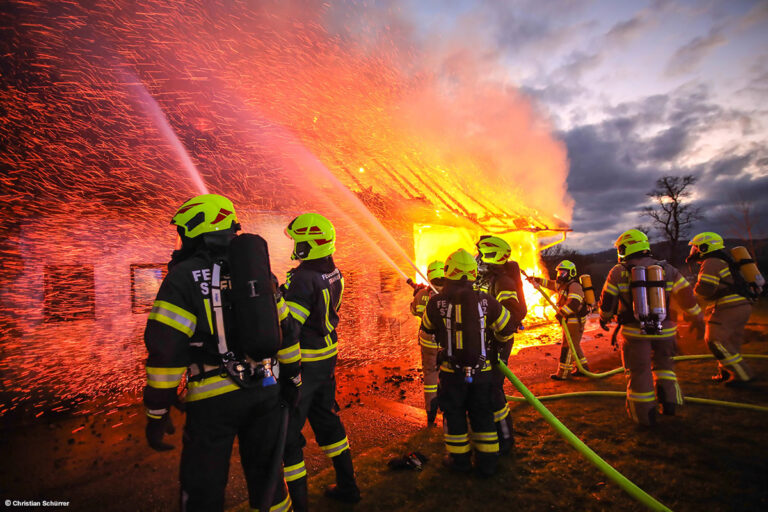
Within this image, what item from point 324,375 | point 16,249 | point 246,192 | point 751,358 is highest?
point 246,192

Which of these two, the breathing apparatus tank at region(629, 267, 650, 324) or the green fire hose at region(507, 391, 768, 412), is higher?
the breathing apparatus tank at region(629, 267, 650, 324)

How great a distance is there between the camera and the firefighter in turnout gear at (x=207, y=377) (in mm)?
2178

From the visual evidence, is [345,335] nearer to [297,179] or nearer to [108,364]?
[297,179]

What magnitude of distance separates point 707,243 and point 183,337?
336 inches

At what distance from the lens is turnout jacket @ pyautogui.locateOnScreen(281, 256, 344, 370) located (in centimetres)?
338

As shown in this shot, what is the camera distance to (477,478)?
148 inches

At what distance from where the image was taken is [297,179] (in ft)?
33.1

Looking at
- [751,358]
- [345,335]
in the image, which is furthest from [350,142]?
[751,358]

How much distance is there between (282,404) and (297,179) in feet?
27.1

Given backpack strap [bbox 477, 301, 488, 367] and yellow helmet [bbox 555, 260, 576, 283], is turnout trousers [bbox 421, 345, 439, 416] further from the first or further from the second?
yellow helmet [bbox 555, 260, 576, 283]

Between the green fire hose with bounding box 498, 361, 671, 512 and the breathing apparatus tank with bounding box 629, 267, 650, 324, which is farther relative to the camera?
the breathing apparatus tank with bounding box 629, 267, 650, 324

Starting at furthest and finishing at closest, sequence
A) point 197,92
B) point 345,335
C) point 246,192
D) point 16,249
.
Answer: point 345,335 < point 246,192 < point 16,249 < point 197,92

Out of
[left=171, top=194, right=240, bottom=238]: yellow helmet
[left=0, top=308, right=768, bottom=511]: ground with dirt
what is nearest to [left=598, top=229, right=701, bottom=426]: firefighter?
[left=0, top=308, right=768, bottom=511]: ground with dirt

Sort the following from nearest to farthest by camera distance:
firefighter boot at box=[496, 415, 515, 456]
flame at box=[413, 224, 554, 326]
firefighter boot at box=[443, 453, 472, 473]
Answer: firefighter boot at box=[443, 453, 472, 473] → firefighter boot at box=[496, 415, 515, 456] → flame at box=[413, 224, 554, 326]
